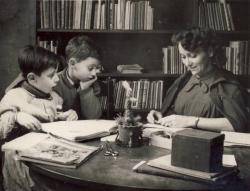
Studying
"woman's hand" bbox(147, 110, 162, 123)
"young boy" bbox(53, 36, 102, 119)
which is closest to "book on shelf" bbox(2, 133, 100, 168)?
"woman's hand" bbox(147, 110, 162, 123)

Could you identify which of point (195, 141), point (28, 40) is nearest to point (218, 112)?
point (195, 141)

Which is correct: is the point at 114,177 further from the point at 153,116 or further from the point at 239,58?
the point at 239,58

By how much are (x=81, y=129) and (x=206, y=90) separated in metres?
1.08

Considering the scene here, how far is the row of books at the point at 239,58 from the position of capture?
10.7ft

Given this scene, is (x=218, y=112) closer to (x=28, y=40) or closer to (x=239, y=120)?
(x=239, y=120)

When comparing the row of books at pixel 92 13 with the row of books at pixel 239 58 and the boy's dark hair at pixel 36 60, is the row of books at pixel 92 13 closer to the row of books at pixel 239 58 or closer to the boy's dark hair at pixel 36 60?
the row of books at pixel 239 58

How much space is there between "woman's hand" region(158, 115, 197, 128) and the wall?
147 centimetres

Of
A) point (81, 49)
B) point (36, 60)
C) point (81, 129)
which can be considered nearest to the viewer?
point (81, 129)

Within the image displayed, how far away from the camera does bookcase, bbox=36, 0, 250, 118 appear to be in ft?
10.5

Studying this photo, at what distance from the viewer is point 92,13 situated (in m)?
3.21

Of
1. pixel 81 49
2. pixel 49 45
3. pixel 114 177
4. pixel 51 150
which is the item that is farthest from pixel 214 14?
pixel 114 177

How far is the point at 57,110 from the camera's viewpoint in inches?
102

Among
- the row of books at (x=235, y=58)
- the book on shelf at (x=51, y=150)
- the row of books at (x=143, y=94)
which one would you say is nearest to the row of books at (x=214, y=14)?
the row of books at (x=235, y=58)

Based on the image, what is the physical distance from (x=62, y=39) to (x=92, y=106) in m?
0.74
